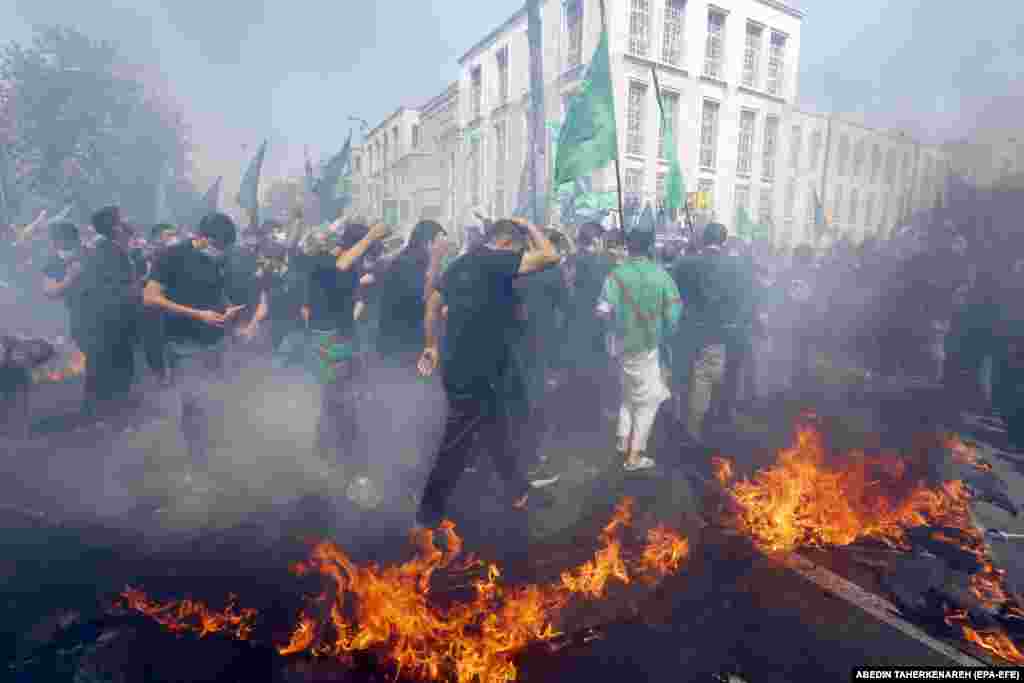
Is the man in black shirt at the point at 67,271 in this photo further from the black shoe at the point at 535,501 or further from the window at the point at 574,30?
the window at the point at 574,30

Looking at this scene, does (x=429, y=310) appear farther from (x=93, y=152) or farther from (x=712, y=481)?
(x=93, y=152)

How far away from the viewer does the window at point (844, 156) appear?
35.9 m

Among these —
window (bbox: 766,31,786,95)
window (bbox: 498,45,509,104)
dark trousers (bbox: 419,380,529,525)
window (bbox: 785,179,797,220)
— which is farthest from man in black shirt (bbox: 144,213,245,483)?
window (bbox: 785,179,797,220)

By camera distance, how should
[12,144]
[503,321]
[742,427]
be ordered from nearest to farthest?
[503,321], [742,427], [12,144]

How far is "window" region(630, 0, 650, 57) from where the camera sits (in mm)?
24859

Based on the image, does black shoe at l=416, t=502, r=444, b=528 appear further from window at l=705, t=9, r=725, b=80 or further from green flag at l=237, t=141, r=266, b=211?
window at l=705, t=9, r=725, b=80

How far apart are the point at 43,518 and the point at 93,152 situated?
2012 centimetres

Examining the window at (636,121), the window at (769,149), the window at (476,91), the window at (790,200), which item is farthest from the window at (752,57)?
the window at (476,91)

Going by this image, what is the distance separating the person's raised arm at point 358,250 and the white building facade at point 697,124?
17.3m

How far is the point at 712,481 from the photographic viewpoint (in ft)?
17.6

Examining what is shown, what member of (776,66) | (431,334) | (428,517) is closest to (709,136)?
(776,66)

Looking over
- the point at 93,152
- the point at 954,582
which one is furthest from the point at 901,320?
the point at 93,152

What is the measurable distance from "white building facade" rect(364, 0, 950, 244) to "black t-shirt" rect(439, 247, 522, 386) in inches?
725

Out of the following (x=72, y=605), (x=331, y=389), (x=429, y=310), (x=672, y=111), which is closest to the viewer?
(x=72, y=605)
